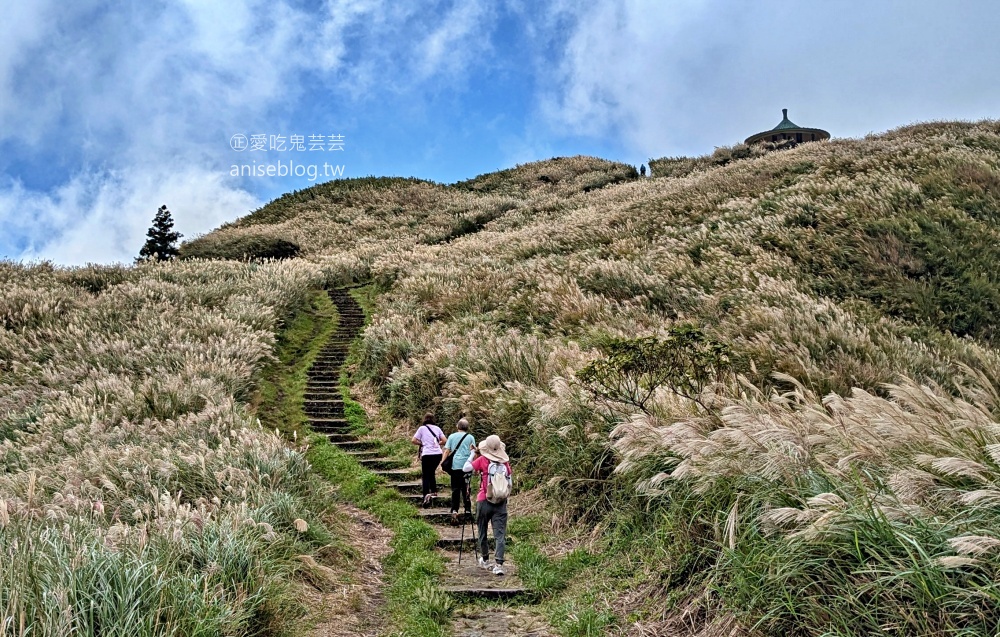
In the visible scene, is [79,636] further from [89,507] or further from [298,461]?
[298,461]

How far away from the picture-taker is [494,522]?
696 centimetres

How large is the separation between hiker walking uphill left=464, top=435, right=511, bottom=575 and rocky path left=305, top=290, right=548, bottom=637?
23 centimetres

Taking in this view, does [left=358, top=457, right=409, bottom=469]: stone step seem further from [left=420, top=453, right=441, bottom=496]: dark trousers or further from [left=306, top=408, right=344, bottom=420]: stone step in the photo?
[left=306, top=408, right=344, bottom=420]: stone step

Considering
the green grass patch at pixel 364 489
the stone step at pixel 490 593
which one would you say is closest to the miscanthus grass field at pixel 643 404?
the stone step at pixel 490 593

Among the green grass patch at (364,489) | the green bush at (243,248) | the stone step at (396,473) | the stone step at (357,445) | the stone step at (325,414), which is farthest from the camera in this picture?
the green bush at (243,248)

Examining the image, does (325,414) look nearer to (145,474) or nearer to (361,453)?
(361,453)

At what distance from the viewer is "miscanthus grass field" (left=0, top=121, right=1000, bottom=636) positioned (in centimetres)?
378

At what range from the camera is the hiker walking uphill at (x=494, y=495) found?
22.5 feet

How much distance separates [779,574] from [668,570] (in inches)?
63.1

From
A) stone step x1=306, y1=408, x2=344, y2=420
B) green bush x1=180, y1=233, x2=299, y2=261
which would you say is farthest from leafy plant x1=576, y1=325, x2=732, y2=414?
green bush x1=180, y1=233, x2=299, y2=261

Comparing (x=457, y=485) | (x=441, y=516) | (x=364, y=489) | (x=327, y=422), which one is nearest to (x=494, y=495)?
(x=457, y=485)

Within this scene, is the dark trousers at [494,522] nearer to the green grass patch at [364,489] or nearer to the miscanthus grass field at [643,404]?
the green grass patch at [364,489]

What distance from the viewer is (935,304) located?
1277cm

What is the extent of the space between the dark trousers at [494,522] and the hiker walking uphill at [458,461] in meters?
1.48
